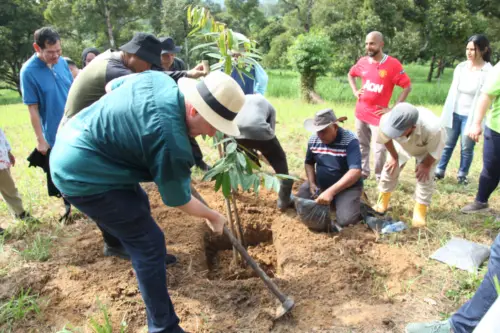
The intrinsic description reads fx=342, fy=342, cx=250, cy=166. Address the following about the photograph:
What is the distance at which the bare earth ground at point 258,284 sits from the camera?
2.19m

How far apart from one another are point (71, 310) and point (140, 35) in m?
2.02

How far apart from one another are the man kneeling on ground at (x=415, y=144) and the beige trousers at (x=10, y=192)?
11.2 feet

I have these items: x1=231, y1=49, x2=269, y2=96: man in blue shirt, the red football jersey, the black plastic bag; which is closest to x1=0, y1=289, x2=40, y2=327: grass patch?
the black plastic bag

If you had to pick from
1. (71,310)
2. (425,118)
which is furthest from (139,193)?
(425,118)

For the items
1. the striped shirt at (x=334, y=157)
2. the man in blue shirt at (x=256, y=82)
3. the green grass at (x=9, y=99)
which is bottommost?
the green grass at (x=9, y=99)

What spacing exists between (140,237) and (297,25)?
2621 centimetres

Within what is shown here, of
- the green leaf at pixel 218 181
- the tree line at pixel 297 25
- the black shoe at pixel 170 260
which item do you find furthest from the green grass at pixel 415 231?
the tree line at pixel 297 25

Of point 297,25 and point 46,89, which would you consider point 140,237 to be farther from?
point 297,25

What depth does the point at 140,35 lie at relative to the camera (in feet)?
8.54

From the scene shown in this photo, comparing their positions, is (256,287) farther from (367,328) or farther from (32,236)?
(32,236)

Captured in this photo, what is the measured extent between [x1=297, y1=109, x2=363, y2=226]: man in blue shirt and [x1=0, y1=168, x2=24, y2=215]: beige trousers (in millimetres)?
2816

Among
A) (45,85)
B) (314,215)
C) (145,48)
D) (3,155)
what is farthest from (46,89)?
(314,215)

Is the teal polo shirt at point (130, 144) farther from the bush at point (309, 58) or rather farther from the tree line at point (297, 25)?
the bush at point (309, 58)

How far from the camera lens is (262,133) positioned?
3.09 meters
